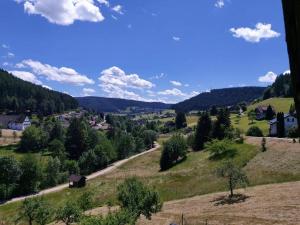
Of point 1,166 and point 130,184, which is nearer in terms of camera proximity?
point 130,184

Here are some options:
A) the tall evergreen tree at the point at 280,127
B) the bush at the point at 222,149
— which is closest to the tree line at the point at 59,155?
the bush at the point at 222,149

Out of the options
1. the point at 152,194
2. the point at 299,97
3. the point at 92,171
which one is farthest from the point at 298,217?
the point at 92,171

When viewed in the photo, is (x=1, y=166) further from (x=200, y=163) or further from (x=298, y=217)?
(x=298, y=217)

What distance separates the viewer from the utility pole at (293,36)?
2.64 meters

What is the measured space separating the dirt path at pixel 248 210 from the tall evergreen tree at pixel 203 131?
5323cm

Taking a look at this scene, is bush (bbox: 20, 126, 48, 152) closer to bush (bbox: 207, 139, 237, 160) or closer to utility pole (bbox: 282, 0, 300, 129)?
bush (bbox: 207, 139, 237, 160)

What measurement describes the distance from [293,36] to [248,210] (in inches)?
1924

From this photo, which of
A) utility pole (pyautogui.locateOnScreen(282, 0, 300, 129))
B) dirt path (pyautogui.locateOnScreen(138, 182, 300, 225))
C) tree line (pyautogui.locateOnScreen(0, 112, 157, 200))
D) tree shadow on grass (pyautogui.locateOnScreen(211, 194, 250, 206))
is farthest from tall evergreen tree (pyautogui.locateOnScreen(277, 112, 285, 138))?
utility pole (pyautogui.locateOnScreen(282, 0, 300, 129))

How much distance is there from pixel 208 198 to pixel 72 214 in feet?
70.7

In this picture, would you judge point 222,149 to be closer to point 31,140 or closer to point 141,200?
point 141,200

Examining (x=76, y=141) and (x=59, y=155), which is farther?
(x=76, y=141)

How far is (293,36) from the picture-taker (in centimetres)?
279

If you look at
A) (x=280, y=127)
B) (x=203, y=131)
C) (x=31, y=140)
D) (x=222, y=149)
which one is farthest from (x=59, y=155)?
(x=280, y=127)

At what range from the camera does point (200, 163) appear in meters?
90.4
